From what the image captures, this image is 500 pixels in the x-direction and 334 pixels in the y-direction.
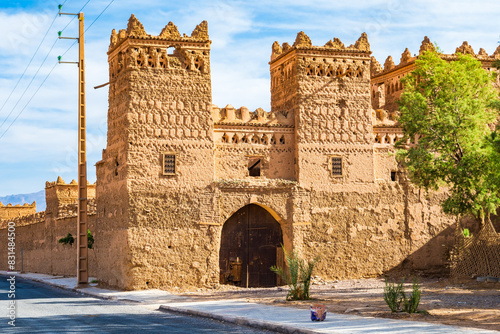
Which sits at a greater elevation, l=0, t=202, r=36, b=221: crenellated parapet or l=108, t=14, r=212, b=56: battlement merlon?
l=108, t=14, r=212, b=56: battlement merlon

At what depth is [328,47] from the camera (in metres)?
27.5

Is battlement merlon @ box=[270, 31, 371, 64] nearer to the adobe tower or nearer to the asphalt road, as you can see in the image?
the adobe tower

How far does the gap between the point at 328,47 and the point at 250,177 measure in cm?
611

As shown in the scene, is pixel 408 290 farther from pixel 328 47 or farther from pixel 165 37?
pixel 165 37

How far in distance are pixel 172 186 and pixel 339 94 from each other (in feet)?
25.1

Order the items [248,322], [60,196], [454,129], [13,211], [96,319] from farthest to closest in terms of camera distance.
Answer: [13,211]
[60,196]
[454,129]
[96,319]
[248,322]

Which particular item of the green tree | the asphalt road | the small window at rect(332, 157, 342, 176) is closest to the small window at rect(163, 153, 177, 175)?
the asphalt road

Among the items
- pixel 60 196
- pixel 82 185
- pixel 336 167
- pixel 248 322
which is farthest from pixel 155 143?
pixel 60 196

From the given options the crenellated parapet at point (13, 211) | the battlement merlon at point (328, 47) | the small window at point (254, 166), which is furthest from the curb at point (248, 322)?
the crenellated parapet at point (13, 211)

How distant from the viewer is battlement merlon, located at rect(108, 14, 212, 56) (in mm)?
25391

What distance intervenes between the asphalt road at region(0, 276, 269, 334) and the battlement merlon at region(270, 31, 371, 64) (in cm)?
1222

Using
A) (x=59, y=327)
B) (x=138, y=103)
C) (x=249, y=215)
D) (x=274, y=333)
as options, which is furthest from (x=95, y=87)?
(x=274, y=333)

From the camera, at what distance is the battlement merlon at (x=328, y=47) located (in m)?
27.2

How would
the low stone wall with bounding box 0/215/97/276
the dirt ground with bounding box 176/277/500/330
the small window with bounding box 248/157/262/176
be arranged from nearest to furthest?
the dirt ground with bounding box 176/277/500/330, the small window with bounding box 248/157/262/176, the low stone wall with bounding box 0/215/97/276
